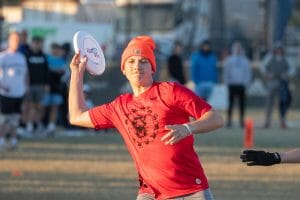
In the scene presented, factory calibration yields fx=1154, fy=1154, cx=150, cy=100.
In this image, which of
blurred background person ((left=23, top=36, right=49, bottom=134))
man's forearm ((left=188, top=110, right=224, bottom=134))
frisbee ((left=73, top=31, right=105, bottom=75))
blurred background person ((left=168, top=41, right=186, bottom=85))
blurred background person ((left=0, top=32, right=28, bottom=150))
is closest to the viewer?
man's forearm ((left=188, top=110, right=224, bottom=134))

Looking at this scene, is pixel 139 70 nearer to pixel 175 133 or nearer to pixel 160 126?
pixel 160 126

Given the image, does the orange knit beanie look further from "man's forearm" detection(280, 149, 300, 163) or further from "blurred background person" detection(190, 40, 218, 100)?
"blurred background person" detection(190, 40, 218, 100)

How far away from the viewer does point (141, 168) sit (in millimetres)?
7754

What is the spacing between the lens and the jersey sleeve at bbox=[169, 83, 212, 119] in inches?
295

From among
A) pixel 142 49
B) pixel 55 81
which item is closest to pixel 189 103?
pixel 142 49

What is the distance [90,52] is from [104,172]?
680 centimetres

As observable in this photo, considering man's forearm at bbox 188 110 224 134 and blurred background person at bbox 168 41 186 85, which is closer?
man's forearm at bbox 188 110 224 134

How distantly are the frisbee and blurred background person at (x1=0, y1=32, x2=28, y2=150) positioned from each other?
32.9 feet

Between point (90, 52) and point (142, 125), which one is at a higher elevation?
point (90, 52)

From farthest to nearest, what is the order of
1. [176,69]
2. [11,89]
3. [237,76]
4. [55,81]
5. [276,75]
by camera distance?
1. [237,76]
2. [276,75]
3. [176,69]
4. [55,81]
5. [11,89]

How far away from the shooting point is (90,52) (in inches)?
327

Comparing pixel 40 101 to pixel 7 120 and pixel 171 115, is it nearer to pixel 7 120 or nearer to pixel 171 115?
pixel 7 120

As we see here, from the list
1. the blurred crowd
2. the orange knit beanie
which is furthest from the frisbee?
the blurred crowd

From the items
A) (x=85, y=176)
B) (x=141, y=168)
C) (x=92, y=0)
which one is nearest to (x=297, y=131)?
(x=85, y=176)
